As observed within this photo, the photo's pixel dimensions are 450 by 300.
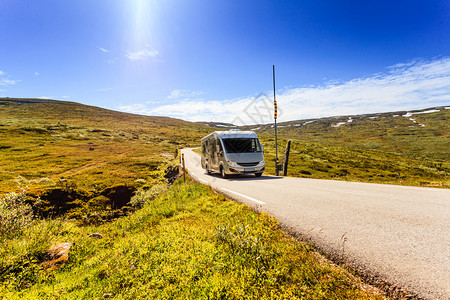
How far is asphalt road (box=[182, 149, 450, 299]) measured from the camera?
2490mm

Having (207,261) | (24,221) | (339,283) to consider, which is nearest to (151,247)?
(207,261)

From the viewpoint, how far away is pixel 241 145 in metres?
14.2

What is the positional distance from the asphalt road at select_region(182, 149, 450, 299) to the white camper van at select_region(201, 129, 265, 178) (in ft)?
22.0

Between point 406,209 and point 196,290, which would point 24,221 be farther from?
point 406,209

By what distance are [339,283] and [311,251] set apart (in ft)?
2.86

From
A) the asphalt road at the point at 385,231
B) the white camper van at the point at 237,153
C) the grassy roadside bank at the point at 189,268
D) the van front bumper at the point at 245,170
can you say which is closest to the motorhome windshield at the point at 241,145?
the white camper van at the point at 237,153

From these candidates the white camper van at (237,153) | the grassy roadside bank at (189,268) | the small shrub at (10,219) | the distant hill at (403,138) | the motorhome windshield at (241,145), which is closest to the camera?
the grassy roadside bank at (189,268)

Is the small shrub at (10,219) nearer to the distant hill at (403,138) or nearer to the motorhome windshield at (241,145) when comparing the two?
the motorhome windshield at (241,145)

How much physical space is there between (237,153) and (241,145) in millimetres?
831

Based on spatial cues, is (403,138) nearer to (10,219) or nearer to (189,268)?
(189,268)

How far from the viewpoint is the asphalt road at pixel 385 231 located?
8.17 feet

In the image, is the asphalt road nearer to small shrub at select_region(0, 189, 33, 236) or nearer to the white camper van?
small shrub at select_region(0, 189, 33, 236)

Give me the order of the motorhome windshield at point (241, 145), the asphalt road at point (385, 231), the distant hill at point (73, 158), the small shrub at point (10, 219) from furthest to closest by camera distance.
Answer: the distant hill at point (73, 158) < the motorhome windshield at point (241, 145) < the small shrub at point (10, 219) < the asphalt road at point (385, 231)

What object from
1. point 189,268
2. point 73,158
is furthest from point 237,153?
point 73,158
